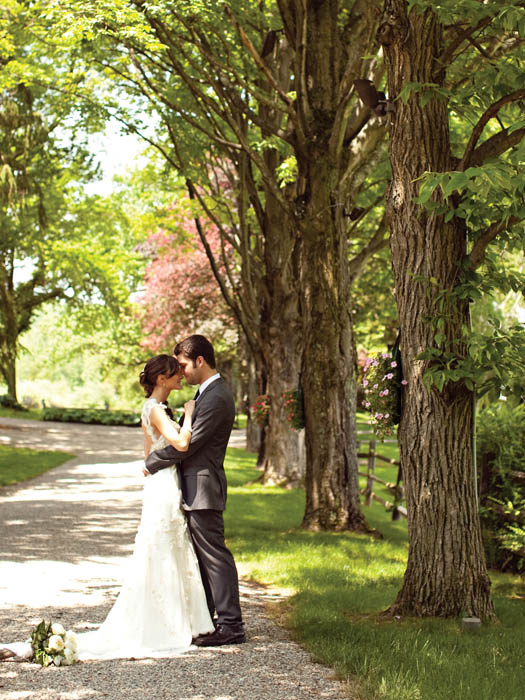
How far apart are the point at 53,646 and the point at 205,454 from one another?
5.46ft

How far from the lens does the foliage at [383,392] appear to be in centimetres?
698

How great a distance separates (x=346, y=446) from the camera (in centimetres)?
1169

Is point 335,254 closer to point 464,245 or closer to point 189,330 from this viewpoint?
point 464,245

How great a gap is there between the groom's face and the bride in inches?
5.3

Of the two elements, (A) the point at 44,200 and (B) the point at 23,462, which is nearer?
(B) the point at 23,462

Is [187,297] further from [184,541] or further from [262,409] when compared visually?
[184,541]

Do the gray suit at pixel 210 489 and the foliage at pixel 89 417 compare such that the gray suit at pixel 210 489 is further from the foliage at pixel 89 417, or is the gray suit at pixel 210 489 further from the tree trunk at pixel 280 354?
the foliage at pixel 89 417

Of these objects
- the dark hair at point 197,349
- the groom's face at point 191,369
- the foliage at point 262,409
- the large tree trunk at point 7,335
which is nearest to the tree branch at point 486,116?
the dark hair at point 197,349

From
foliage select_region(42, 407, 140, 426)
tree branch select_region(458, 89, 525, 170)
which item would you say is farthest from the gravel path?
foliage select_region(42, 407, 140, 426)

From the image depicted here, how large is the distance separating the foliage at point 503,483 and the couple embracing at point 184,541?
12.9 feet

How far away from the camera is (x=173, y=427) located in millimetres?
6273

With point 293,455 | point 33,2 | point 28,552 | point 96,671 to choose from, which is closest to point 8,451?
point 293,455

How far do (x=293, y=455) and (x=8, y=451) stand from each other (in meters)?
9.86

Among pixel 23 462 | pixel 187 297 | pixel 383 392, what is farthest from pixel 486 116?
pixel 187 297
